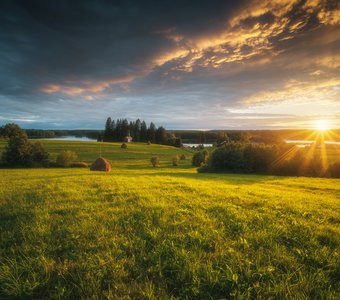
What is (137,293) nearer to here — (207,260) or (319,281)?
(207,260)

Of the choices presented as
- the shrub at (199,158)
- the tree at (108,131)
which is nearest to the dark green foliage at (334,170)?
the shrub at (199,158)

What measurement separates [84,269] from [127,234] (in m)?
1.08

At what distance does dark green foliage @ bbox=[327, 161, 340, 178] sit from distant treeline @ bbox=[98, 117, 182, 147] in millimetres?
94828

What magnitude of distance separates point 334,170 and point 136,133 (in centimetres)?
11062

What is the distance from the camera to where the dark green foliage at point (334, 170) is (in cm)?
2694

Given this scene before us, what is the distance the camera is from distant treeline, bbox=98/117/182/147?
12106 cm

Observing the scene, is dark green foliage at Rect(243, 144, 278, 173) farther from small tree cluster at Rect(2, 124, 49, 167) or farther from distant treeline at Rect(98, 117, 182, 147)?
distant treeline at Rect(98, 117, 182, 147)

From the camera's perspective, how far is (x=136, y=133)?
12644 centimetres

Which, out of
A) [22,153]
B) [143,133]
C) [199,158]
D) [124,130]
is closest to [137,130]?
[143,133]

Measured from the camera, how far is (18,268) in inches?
109

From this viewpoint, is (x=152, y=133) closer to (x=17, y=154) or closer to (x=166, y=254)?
(x=17, y=154)

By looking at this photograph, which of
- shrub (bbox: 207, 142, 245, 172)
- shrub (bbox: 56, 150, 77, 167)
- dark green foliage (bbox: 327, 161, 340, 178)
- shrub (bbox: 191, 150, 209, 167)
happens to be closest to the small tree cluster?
shrub (bbox: 56, 150, 77, 167)

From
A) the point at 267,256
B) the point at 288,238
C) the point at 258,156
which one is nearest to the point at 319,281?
the point at 267,256

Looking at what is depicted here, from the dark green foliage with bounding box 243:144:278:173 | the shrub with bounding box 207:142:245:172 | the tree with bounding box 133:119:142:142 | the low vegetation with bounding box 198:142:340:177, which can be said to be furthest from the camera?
the tree with bounding box 133:119:142:142
